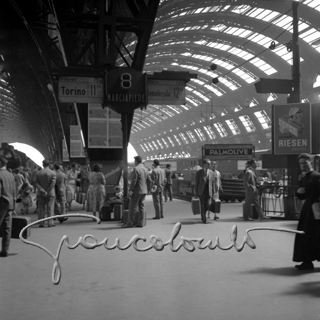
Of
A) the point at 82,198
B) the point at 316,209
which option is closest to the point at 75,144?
the point at 82,198

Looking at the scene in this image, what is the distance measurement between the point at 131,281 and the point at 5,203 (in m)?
2.66

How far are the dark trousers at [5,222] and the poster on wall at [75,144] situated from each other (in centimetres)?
1421

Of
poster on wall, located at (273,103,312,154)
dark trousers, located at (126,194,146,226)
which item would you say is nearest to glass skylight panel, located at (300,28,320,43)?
poster on wall, located at (273,103,312,154)

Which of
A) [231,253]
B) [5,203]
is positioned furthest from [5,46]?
[231,253]

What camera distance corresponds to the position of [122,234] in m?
9.66

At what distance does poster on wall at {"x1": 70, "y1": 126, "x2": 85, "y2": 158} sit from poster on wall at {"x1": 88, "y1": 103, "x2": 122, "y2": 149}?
664cm

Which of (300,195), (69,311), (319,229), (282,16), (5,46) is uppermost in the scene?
(282,16)

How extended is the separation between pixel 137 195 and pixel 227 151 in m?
11.1

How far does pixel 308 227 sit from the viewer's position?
5984 mm

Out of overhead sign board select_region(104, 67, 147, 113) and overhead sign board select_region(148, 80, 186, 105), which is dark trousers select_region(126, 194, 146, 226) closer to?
overhead sign board select_region(104, 67, 147, 113)

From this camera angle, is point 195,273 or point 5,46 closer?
point 195,273

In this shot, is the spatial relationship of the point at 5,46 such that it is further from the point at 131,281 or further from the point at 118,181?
the point at 131,281

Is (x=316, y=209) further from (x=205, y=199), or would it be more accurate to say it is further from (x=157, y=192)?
(x=157, y=192)

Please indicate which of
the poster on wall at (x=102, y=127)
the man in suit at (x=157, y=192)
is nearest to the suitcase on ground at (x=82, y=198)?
the poster on wall at (x=102, y=127)
